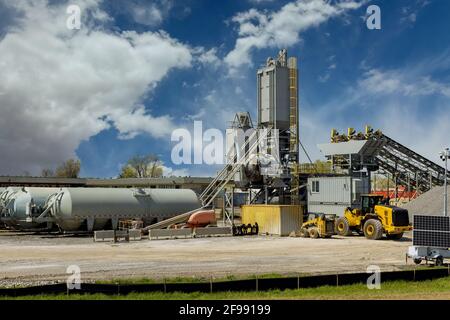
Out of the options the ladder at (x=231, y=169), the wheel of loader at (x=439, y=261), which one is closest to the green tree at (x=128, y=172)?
the ladder at (x=231, y=169)

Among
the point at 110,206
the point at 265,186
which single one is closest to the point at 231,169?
the point at 265,186

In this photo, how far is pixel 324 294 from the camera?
15.2 m

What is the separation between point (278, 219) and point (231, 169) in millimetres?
11038

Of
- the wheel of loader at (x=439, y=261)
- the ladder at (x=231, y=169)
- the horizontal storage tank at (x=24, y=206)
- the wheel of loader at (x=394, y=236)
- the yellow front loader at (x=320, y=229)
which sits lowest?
the wheel of loader at (x=439, y=261)

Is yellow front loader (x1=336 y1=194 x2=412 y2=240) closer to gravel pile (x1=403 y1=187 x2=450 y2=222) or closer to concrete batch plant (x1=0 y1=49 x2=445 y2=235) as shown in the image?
concrete batch plant (x1=0 y1=49 x2=445 y2=235)

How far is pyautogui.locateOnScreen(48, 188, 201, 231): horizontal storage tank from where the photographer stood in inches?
1485

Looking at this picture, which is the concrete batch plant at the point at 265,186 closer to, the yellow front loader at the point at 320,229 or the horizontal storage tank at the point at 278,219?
the horizontal storage tank at the point at 278,219

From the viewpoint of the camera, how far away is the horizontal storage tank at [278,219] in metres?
37.2

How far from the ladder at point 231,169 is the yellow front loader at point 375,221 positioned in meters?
12.5

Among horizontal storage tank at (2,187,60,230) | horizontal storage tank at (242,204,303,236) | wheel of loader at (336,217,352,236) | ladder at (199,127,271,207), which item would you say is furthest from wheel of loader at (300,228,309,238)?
horizontal storage tank at (2,187,60,230)

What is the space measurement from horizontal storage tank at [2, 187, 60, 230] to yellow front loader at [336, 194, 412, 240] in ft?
71.3
